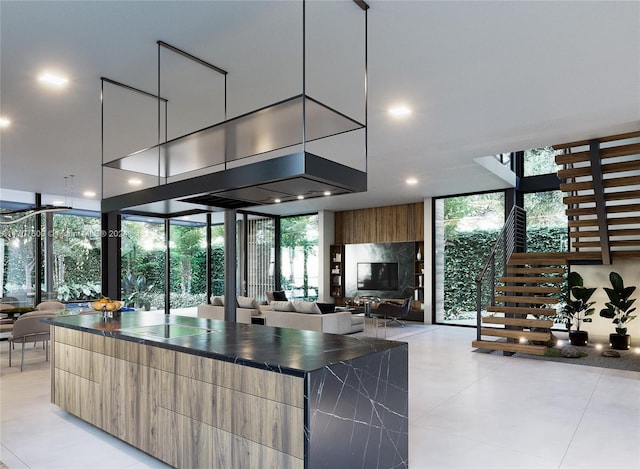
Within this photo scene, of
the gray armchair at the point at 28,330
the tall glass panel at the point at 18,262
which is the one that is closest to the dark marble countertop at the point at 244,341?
the gray armchair at the point at 28,330

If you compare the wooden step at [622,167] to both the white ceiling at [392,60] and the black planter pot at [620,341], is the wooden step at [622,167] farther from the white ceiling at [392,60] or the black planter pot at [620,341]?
the black planter pot at [620,341]

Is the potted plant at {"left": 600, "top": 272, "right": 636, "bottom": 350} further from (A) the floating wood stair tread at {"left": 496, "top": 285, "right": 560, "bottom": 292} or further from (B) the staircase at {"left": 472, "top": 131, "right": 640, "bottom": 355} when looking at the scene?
(A) the floating wood stair tread at {"left": 496, "top": 285, "right": 560, "bottom": 292}

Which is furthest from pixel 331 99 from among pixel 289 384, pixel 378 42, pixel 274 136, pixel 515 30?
pixel 289 384

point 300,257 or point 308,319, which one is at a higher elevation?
point 300,257

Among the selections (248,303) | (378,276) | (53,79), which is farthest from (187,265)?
(53,79)

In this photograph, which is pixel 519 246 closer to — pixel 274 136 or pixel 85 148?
pixel 274 136

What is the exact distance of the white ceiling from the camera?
262 centimetres

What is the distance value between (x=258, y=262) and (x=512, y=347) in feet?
23.6

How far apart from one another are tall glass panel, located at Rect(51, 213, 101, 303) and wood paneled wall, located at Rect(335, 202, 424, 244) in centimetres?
603

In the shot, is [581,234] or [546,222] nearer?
[581,234]

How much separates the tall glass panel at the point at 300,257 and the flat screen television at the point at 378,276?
4.43 feet

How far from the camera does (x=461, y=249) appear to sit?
990 centimetres

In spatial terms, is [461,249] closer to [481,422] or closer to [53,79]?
[481,422]

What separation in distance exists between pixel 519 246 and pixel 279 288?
6.27 metres
